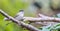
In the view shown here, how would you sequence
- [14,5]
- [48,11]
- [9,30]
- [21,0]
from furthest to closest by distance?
[48,11]
[21,0]
[14,5]
[9,30]

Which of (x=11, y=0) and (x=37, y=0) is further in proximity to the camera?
(x=37, y=0)

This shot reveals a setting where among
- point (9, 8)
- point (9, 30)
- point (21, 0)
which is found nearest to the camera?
point (9, 30)

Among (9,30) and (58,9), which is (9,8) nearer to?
(9,30)

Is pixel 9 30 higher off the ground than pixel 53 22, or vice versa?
pixel 9 30

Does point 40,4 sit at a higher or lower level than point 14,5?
higher

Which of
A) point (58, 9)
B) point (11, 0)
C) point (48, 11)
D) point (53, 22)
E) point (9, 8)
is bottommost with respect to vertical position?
point (53, 22)

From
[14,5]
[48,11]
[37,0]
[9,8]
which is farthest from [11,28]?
[37,0]

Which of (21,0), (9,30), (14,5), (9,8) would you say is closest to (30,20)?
(9,30)

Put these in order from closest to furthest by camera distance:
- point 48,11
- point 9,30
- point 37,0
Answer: point 9,30 < point 48,11 < point 37,0

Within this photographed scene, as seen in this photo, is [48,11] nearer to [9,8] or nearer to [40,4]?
[40,4]
